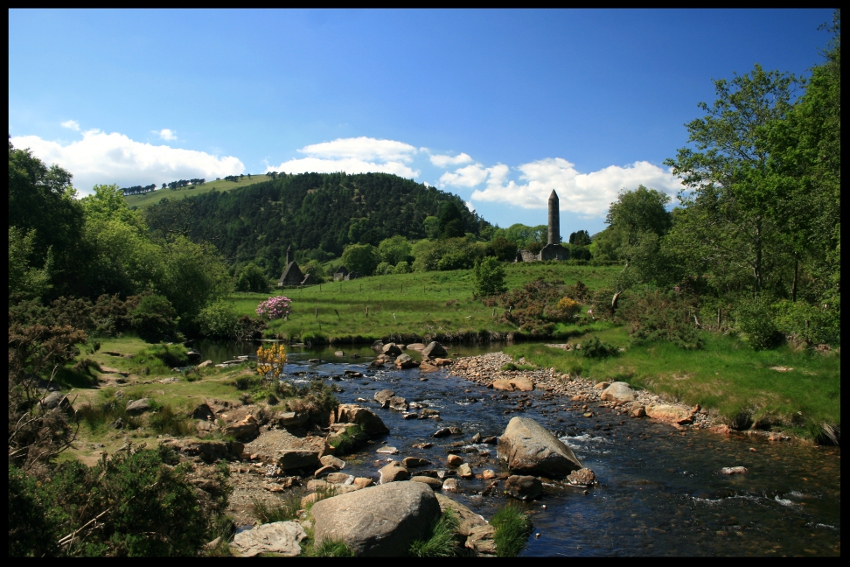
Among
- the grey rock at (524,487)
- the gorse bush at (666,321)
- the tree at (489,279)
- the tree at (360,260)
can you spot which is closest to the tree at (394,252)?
the tree at (360,260)

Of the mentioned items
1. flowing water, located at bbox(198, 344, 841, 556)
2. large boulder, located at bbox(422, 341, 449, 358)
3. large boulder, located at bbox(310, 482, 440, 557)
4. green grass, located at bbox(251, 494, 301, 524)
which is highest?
large boulder, located at bbox(310, 482, 440, 557)

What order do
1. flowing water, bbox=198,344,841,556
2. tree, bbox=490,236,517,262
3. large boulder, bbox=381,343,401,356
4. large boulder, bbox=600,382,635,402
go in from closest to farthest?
flowing water, bbox=198,344,841,556, large boulder, bbox=600,382,635,402, large boulder, bbox=381,343,401,356, tree, bbox=490,236,517,262

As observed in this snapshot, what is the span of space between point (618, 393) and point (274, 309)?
120 feet

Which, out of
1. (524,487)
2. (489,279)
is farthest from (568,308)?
(524,487)

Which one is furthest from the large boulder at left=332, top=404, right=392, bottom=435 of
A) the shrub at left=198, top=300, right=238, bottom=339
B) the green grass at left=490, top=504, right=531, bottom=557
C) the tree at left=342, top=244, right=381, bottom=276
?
the tree at left=342, top=244, right=381, bottom=276

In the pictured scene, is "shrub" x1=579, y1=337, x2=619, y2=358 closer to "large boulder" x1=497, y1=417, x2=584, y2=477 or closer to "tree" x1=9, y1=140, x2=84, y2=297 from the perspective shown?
"large boulder" x1=497, y1=417, x2=584, y2=477

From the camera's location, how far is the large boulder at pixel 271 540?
8.34 metres

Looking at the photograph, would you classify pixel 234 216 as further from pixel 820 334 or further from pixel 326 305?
pixel 820 334

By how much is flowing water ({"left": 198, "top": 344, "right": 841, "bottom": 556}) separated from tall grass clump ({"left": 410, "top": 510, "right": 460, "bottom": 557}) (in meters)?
1.53

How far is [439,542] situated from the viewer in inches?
348

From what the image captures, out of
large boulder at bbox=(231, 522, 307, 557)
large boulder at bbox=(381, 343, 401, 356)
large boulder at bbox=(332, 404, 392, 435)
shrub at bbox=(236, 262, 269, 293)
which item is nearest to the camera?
large boulder at bbox=(231, 522, 307, 557)

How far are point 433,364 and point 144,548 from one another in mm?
25781

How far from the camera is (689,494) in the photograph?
39.2 ft

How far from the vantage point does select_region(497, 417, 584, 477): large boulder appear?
1315 cm
